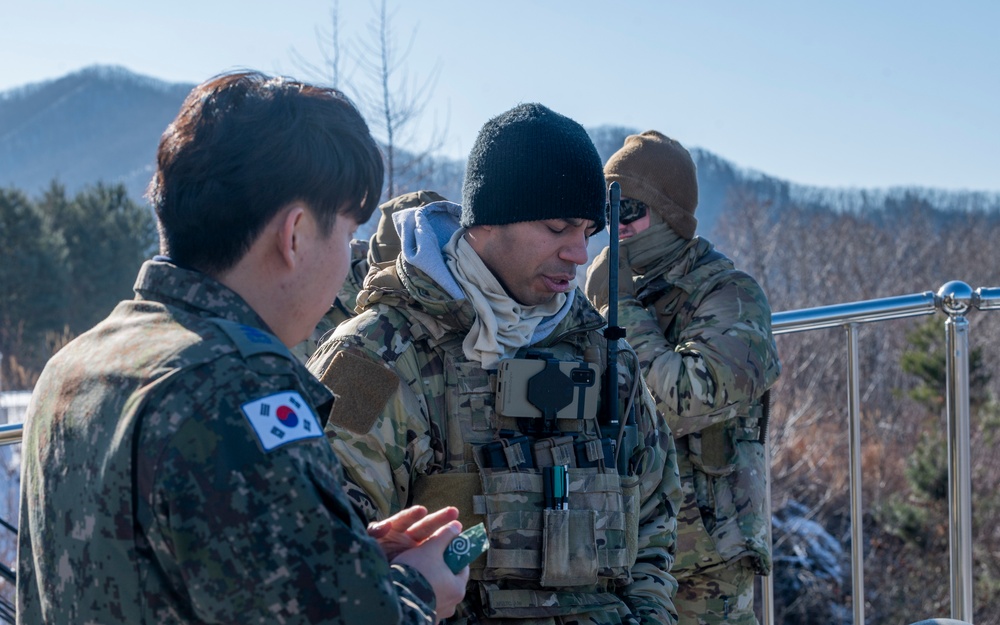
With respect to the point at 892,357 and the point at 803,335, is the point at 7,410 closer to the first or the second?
the point at 803,335

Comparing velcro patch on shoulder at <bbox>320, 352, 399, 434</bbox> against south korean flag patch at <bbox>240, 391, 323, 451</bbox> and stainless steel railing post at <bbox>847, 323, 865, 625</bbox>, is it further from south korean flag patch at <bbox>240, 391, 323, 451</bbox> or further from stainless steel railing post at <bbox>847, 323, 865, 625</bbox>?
stainless steel railing post at <bbox>847, 323, 865, 625</bbox>

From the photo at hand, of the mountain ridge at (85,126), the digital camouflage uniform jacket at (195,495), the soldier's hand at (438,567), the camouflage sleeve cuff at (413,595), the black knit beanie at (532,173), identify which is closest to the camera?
the digital camouflage uniform jacket at (195,495)

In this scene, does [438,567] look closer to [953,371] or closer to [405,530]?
[405,530]

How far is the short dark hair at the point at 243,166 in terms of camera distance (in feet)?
4.80

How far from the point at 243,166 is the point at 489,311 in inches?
40.6

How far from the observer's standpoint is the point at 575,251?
258cm

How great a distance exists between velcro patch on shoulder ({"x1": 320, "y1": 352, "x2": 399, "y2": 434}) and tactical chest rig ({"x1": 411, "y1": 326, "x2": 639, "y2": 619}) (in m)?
0.15

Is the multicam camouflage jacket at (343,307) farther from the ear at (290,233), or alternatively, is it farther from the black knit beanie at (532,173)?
the ear at (290,233)

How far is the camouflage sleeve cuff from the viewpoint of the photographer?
4.66ft

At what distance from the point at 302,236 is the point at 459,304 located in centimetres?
92

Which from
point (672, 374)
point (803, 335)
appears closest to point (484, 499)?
point (672, 374)

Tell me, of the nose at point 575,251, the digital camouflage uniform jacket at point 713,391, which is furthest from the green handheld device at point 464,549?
the digital camouflage uniform jacket at point 713,391

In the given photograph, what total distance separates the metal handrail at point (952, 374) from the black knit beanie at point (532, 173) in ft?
5.51

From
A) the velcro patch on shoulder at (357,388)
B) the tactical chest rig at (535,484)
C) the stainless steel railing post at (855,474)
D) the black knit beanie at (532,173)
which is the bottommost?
the stainless steel railing post at (855,474)
